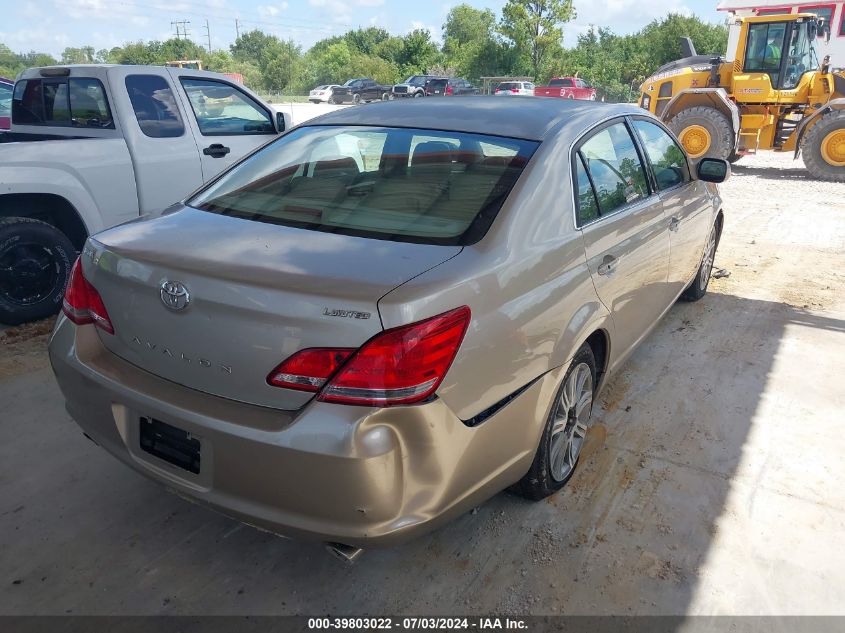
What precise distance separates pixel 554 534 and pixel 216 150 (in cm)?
431

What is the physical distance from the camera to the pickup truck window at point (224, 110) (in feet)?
18.5

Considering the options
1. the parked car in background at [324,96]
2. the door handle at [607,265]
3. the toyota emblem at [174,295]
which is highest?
the parked car in background at [324,96]

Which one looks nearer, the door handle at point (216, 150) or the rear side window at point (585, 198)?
the rear side window at point (585, 198)

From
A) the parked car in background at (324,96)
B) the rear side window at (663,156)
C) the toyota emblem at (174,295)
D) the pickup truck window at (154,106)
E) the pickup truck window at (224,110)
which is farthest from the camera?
the parked car in background at (324,96)

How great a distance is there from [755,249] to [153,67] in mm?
6285

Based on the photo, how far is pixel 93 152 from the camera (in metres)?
4.85

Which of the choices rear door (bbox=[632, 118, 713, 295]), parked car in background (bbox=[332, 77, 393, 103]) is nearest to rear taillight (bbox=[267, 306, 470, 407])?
rear door (bbox=[632, 118, 713, 295])

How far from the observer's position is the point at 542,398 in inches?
96.4

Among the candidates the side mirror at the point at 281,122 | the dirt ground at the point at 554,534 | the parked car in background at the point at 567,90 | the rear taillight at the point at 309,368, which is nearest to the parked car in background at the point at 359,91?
the parked car in background at the point at 567,90

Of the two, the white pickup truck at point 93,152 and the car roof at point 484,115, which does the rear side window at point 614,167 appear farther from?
the white pickup truck at point 93,152

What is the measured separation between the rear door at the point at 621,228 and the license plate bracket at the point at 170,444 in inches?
67.5

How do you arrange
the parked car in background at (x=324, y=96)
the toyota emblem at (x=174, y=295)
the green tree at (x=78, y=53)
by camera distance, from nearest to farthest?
the toyota emblem at (x=174, y=295) → the parked car in background at (x=324, y=96) → the green tree at (x=78, y=53)

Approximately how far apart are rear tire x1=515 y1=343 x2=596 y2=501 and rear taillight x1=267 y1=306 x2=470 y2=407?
2.81 feet

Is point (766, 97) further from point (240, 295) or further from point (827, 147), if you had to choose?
point (240, 295)
